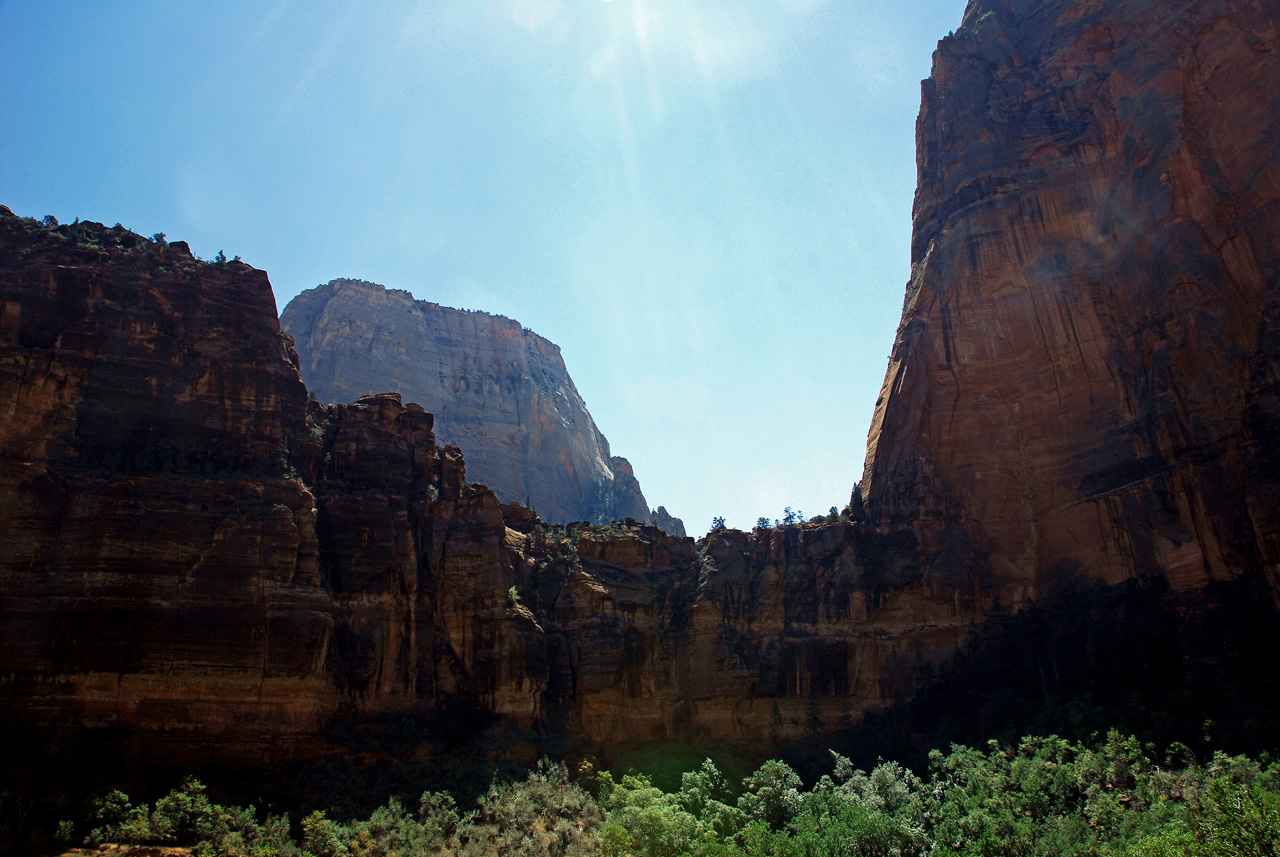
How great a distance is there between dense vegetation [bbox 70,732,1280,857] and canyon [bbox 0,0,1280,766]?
4355mm

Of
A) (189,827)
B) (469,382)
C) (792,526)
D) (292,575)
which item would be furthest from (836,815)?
(469,382)

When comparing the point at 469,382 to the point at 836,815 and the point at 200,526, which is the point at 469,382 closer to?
the point at 200,526

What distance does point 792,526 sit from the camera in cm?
5459

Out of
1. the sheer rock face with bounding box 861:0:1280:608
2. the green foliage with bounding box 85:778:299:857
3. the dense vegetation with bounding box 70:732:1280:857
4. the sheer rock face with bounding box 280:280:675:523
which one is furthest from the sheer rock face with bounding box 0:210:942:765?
the sheer rock face with bounding box 280:280:675:523

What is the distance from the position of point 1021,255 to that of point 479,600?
121ft

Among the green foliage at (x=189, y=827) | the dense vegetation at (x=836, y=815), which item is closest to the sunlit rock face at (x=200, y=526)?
the green foliage at (x=189, y=827)

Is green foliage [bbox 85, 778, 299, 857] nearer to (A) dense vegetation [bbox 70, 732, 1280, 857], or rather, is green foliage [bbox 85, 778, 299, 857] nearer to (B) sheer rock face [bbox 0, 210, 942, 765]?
(A) dense vegetation [bbox 70, 732, 1280, 857]

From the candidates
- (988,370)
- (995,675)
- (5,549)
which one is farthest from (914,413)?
(5,549)

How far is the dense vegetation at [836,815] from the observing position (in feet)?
104

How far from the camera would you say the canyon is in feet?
126

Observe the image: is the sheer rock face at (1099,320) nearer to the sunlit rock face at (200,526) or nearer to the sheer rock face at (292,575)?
the sheer rock face at (292,575)

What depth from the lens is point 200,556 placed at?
39000 mm

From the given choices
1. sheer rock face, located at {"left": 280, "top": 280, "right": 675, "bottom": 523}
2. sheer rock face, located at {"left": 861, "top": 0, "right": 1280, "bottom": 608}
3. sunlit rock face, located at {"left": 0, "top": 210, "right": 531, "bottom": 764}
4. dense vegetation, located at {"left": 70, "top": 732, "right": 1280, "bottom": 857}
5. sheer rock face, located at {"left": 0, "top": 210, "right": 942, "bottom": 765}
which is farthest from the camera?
sheer rock face, located at {"left": 280, "top": 280, "right": 675, "bottom": 523}

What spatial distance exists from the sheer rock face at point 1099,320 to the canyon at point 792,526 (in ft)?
0.56
